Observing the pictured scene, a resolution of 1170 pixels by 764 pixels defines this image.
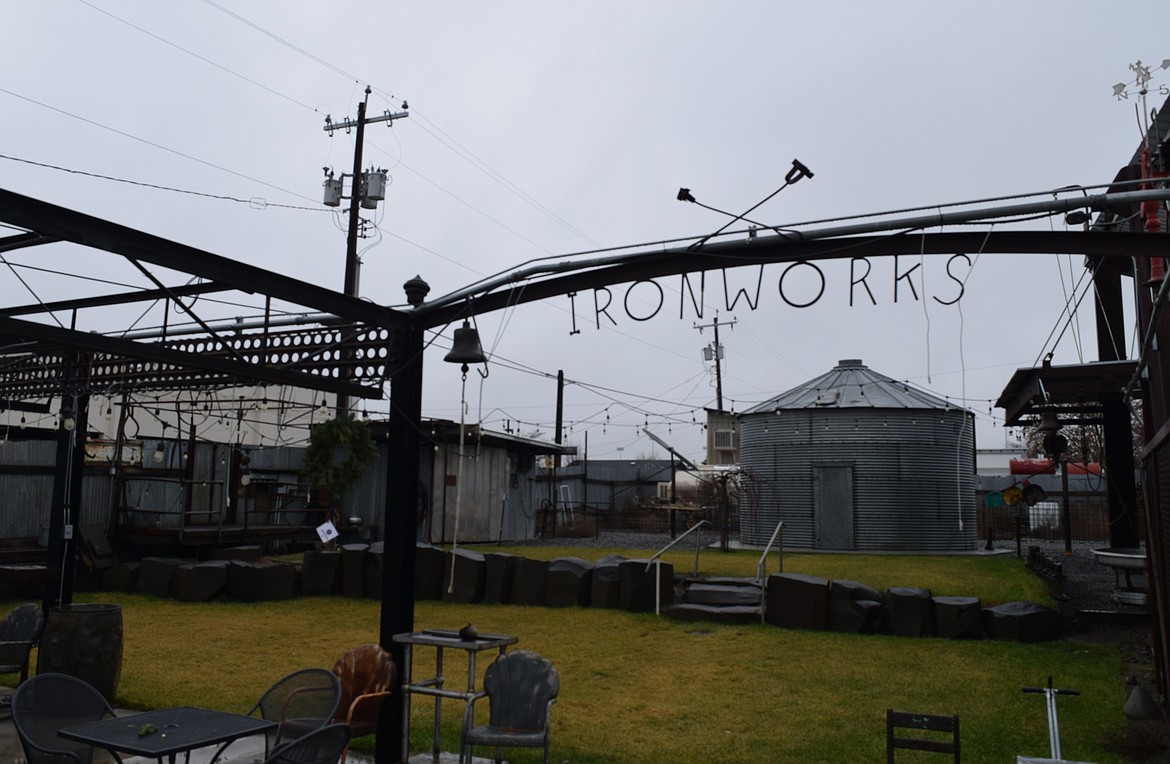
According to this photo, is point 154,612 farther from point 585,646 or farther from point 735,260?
point 735,260

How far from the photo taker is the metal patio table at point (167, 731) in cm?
447

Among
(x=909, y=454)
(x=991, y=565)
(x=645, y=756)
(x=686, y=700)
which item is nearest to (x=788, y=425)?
(x=909, y=454)

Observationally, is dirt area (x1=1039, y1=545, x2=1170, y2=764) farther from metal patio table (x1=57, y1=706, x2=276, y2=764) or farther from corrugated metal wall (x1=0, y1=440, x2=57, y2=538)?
corrugated metal wall (x1=0, y1=440, x2=57, y2=538)

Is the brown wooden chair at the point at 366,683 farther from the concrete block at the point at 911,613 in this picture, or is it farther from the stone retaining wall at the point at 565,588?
the concrete block at the point at 911,613

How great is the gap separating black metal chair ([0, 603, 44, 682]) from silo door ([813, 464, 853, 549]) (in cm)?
2259

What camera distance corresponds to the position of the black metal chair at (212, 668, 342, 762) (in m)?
5.71

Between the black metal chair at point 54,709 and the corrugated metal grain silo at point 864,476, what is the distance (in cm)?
2281

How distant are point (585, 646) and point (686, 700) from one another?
3.09 meters

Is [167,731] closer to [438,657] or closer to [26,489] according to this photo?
[438,657]

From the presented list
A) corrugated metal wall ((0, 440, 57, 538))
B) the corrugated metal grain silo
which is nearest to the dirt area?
the corrugated metal grain silo

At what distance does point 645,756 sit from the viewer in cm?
704

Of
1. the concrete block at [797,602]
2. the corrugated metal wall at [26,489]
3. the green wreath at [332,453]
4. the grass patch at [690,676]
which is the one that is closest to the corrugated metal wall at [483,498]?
the green wreath at [332,453]

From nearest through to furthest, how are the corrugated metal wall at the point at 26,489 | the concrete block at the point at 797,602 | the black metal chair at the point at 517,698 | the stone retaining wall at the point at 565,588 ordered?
the black metal chair at the point at 517,698 < the stone retaining wall at the point at 565,588 < the concrete block at the point at 797,602 < the corrugated metal wall at the point at 26,489

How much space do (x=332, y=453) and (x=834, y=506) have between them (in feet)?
49.9
